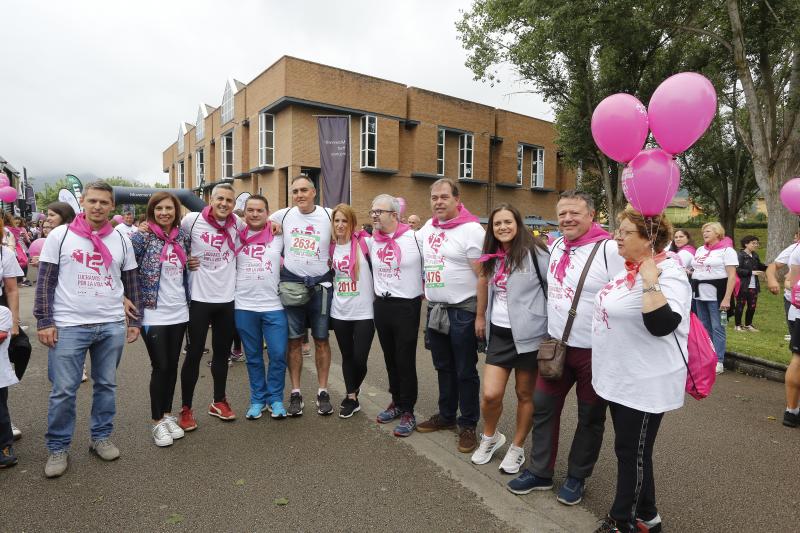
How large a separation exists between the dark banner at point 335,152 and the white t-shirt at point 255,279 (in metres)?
11.6

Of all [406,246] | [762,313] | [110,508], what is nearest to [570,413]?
[406,246]

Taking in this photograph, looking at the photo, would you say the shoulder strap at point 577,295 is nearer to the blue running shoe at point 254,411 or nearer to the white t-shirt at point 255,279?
the white t-shirt at point 255,279

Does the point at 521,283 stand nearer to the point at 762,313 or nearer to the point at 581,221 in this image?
the point at 581,221

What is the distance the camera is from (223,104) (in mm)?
29312

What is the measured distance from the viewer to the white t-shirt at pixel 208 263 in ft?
13.9

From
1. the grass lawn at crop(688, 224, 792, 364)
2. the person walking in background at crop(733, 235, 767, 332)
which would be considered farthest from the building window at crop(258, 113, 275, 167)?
the person walking in background at crop(733, 235, 767, 332)

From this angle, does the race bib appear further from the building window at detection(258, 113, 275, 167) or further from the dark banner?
the building window at detection(258, 113, 275, 167)

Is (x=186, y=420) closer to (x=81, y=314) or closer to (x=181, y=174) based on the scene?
(x=81, y=314)

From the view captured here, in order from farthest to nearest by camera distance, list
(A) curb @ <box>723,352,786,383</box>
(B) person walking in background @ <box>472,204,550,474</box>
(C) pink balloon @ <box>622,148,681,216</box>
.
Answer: (A) curb @ <box>723,352,786,383</box>
(B) person walking in background @ <box>472,204,550,474</box>
(C) pink balloon @ <box>622,148,681,216</box>

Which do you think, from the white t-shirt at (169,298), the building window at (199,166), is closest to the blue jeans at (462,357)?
the white t-shirt at (169,298)

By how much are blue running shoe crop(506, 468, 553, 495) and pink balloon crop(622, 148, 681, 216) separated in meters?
1.86

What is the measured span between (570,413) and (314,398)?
2.57 metres

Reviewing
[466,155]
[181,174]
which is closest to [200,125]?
[181,174]

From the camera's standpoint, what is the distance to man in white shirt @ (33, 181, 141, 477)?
3.47 metres
